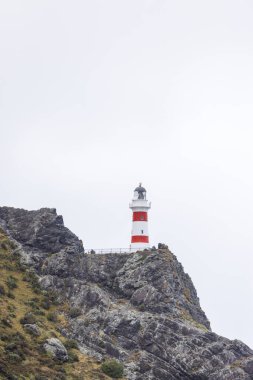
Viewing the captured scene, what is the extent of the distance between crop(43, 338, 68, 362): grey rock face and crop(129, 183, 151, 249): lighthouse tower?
3292 cm

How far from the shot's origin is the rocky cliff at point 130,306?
10712 centimetres

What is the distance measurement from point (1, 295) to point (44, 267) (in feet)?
40.5

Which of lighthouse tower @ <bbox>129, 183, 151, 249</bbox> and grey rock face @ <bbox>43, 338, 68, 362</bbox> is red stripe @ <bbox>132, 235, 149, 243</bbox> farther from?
grey rock face @ <bbox>43, 338, 68, 362</bbox>

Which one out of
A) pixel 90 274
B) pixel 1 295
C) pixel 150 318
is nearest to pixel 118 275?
pixel 90 274

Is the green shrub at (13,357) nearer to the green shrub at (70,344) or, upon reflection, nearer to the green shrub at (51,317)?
the green shrub at (70,344)

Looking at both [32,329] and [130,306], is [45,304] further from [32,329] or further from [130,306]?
[130,306]

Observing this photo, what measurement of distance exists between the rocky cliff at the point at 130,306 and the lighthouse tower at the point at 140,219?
8.89 m

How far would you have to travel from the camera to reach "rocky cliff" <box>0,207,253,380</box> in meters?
107

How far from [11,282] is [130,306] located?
17.0m

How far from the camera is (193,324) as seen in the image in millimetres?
114625

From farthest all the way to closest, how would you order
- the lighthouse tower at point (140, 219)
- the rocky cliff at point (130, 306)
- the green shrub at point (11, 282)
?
the lighthouse tower at point (140, 219)
the green shrub at point (11, 282)
the rocky cliff at point (130, 306)

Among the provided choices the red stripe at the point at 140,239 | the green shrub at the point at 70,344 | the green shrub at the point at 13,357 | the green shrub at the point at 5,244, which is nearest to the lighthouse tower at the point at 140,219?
the red stripe at the point at 140,239

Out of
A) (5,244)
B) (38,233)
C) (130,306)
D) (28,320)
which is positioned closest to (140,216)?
(38,233)

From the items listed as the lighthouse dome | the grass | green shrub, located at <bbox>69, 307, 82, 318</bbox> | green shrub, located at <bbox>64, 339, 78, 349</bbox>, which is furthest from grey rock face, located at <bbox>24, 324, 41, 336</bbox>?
the lighthouse dome
